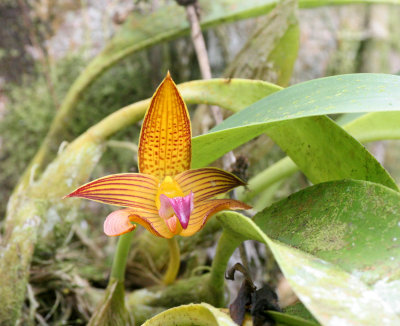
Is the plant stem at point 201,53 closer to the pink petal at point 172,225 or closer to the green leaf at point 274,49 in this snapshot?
the green leaf at point 274,49

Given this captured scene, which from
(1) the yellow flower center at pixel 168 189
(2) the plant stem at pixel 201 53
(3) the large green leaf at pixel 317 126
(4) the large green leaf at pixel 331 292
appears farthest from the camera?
(2) the plant stem at pixel 201 53

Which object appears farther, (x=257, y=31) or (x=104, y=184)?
(x=257, y=31)

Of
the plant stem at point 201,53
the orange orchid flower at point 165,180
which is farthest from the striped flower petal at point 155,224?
the plant stem at point 201,53

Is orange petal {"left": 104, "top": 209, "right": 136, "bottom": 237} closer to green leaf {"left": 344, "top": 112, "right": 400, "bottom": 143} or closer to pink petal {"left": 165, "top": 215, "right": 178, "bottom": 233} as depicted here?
pink petal {"left": 165, "top": 215, "right": 178, "bottom": 233}

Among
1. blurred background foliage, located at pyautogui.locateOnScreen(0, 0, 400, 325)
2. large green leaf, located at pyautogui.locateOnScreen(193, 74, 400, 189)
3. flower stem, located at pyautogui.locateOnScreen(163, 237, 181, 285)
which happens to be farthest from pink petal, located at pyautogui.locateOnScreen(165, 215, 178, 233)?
blurred background foliage, located at pyautogui.locateOnScreen(0, 0, 400, 325)

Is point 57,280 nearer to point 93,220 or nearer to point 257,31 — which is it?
point 93,220

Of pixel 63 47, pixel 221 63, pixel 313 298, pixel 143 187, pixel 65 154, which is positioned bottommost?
pixel 313 298

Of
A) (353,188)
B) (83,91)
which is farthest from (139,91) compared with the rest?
(353,188)
